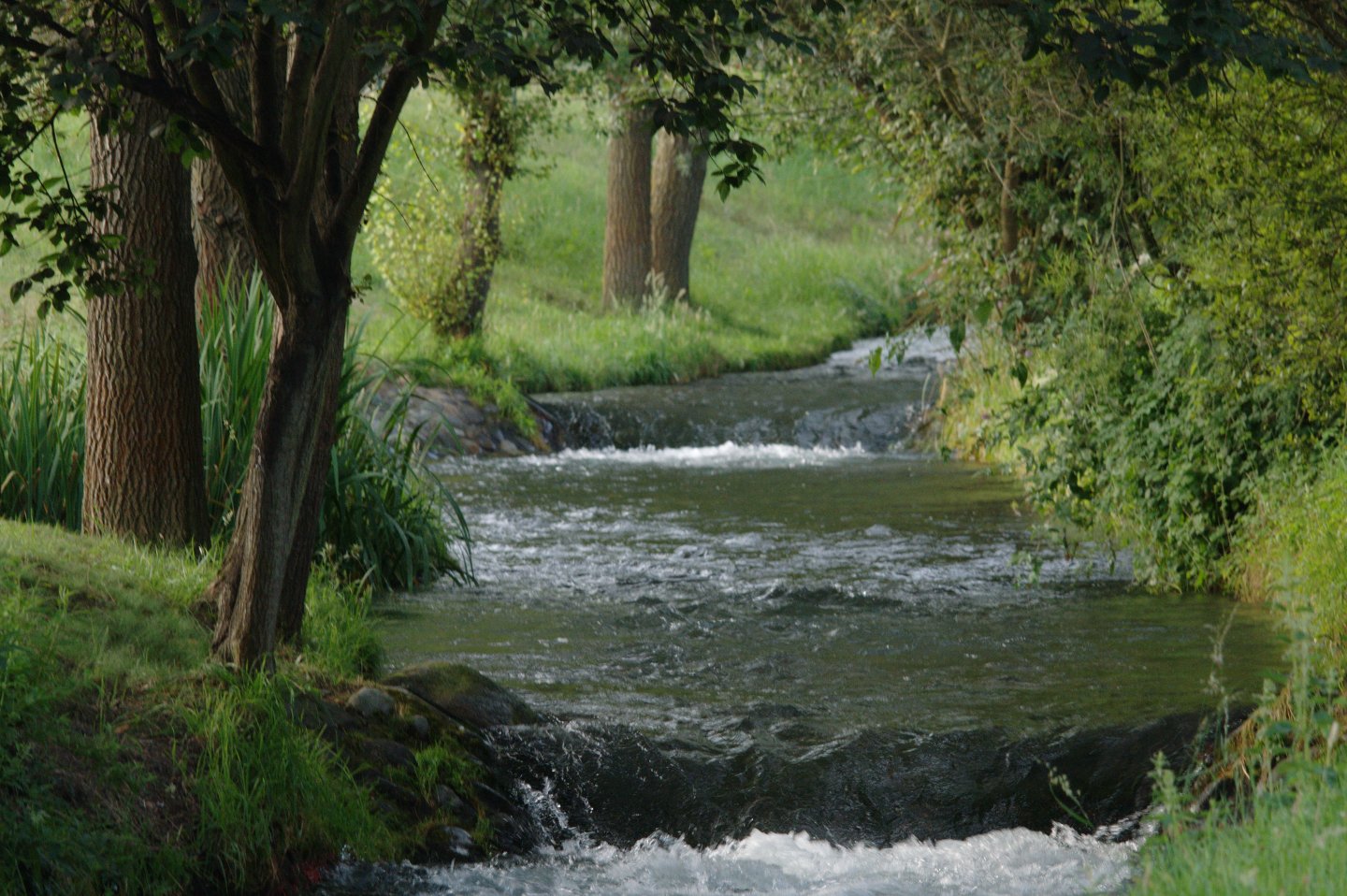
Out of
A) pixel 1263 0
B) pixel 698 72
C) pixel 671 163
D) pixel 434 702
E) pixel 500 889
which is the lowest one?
pixel 500 889

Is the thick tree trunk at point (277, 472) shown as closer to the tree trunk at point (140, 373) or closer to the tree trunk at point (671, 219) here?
the tree trunk at point (140, 373)

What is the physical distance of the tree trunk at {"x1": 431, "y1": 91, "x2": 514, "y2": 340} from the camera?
60.9 feet

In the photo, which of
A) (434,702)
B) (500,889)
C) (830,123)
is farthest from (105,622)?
(830,123)

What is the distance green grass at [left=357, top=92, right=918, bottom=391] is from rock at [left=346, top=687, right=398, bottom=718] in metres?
7.32

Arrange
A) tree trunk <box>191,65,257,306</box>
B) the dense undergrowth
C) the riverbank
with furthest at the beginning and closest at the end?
tree trunk <box>191,65,257,306</box>
the dense undergrowth
the riverbank

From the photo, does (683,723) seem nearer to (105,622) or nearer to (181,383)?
(105,622)

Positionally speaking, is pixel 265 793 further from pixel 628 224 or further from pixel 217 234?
pixel 628 224

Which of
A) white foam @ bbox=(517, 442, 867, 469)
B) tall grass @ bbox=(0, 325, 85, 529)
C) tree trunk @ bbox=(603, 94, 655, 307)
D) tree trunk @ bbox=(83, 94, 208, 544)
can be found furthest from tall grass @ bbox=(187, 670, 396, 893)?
tree trunk @ bbox=(603, 94, 655, 307)

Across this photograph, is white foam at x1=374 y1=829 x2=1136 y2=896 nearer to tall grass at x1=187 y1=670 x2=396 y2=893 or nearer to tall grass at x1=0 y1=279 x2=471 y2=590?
tall grass at x1=187 y1=670 x2=396 y2=893

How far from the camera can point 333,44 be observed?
193 inches

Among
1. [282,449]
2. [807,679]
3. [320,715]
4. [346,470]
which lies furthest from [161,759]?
[346,470]

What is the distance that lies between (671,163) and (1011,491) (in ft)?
43.2

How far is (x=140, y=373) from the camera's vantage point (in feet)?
23.6

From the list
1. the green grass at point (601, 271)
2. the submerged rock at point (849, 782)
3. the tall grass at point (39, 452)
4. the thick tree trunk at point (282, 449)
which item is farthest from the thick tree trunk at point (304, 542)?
the green grass at point (601, 271)
